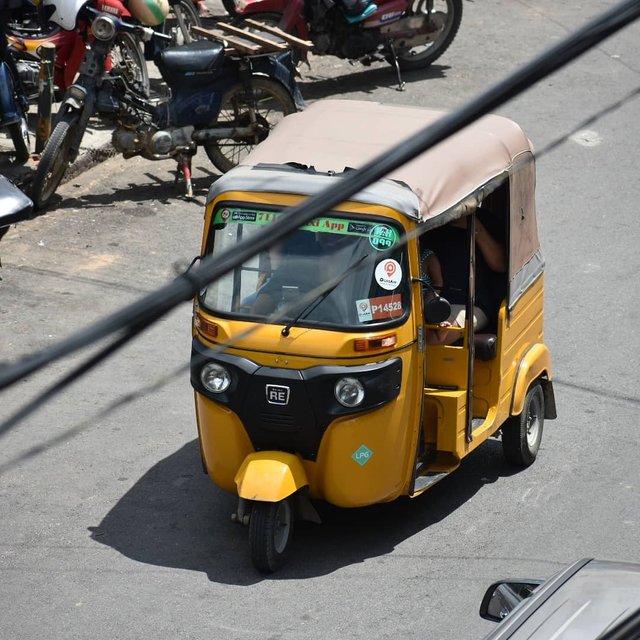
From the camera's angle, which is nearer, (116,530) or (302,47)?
(116,530)

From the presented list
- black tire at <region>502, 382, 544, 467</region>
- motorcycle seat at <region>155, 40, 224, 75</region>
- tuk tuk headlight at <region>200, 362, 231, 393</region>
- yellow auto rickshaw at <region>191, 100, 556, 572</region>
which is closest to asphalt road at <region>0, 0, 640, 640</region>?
black tire at <region>502, 382, 544, 467</region>

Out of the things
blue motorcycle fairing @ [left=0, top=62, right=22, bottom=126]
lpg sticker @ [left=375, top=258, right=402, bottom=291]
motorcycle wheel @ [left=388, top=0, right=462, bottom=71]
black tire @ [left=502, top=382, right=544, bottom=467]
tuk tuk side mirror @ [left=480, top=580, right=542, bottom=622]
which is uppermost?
tuk tuk side mirror @ [left=480, top=580, right=542, bottom=622]

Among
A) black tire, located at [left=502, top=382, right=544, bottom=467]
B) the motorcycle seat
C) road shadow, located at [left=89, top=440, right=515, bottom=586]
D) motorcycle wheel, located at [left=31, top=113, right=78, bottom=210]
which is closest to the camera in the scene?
road shadow, located at [left=89, top=440, right=515, bottom=586]

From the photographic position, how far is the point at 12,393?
828 cm

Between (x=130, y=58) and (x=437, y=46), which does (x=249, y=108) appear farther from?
(x=437, y=46)

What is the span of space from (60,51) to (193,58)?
194 cm

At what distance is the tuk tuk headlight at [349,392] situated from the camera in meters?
6.25

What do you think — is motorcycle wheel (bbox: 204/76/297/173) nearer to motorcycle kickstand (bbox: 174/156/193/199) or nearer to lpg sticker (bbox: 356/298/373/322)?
motorcycle kickstand (bbox: 174/156/193/199)

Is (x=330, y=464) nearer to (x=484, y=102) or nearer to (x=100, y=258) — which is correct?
(x=484, y=102)

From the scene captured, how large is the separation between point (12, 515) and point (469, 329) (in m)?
2.77

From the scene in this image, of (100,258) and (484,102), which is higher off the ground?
(484,102)

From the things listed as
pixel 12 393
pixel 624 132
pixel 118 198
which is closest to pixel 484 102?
pixel 12 393

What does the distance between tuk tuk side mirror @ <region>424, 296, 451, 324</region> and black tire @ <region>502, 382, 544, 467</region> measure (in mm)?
1347

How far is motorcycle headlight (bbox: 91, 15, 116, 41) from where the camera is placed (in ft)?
36.4
